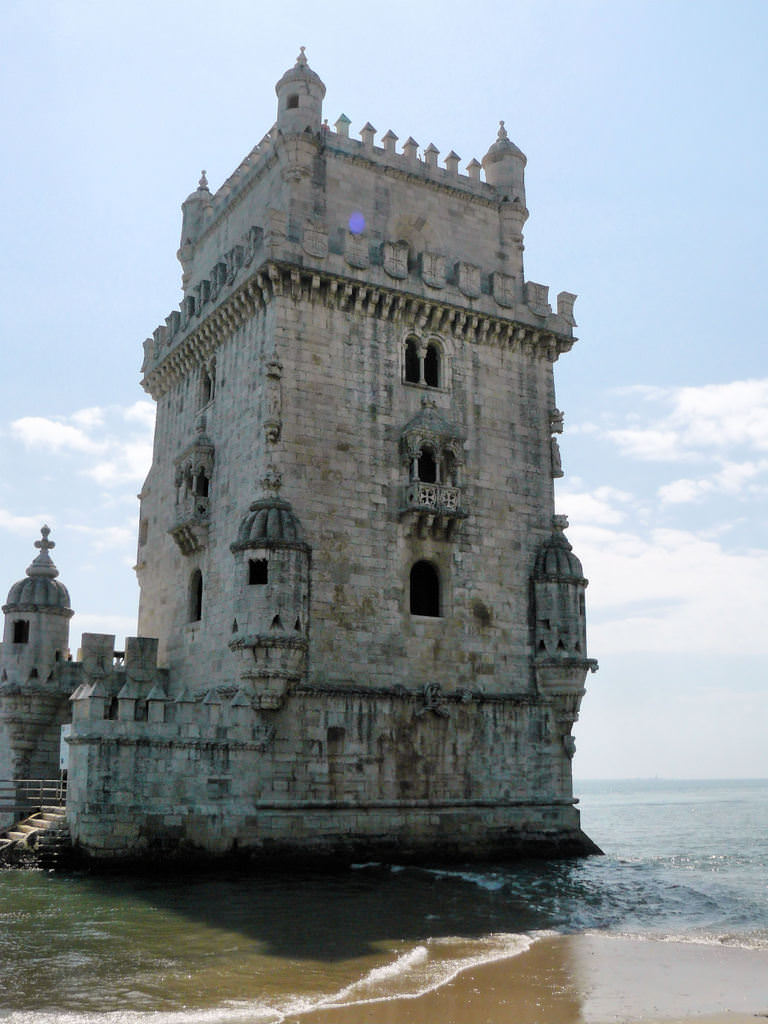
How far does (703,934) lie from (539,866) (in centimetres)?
847

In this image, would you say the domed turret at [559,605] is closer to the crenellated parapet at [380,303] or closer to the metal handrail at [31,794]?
→ the crenellated parapet at [380,303]

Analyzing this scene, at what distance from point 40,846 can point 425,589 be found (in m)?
12.7

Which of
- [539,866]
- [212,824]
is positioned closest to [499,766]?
[539,866]

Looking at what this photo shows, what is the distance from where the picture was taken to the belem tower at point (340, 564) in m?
26.2

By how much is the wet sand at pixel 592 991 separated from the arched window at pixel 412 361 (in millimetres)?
17824

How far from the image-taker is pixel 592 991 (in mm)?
15312

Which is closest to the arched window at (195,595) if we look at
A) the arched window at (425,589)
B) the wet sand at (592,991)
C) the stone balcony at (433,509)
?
the arched window at (425,589)

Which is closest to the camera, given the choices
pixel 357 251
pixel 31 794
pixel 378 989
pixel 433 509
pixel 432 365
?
pixel 378 989

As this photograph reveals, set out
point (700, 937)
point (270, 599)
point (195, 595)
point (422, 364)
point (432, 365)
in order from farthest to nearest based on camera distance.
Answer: point (432, 365) → point (195, 595) → point (422, 364) → point (270, 599) → point (700, 937)

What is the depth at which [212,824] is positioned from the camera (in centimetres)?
2536

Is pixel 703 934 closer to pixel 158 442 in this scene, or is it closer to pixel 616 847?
pixel 158 442

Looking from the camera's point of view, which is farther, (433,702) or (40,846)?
(433,702)

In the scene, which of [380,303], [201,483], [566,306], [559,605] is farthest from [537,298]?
[201,483]

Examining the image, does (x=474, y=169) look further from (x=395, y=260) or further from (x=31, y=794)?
(x=31, y=794)
